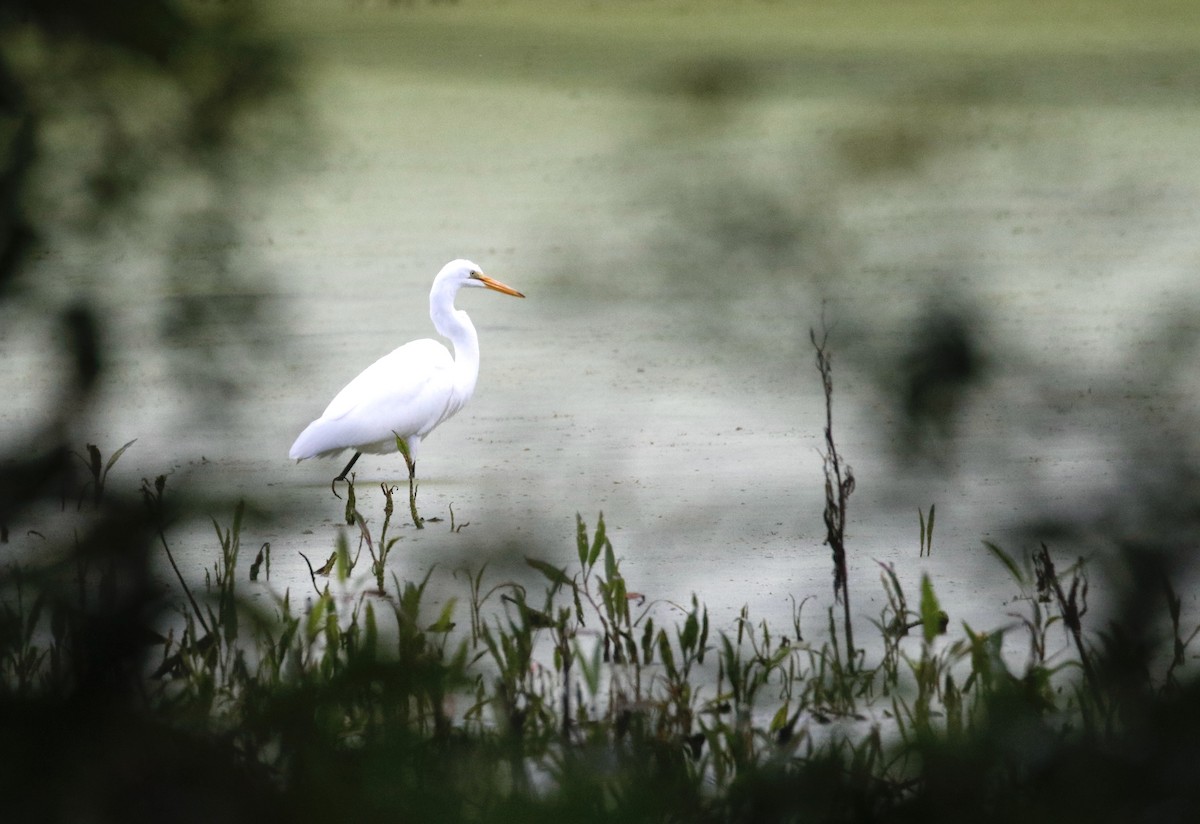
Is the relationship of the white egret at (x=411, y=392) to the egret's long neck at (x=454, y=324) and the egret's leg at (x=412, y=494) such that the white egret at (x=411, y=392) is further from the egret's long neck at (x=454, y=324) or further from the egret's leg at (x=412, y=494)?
the egret's leg at (x=412, y=494)

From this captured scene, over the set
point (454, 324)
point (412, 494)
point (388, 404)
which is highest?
point (454, 324)

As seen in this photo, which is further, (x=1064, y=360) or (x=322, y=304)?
(x=322, y=304)

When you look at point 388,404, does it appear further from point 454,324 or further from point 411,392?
point 454,324

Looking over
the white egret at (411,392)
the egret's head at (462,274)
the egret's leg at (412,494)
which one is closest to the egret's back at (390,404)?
the white egret at (411,392)

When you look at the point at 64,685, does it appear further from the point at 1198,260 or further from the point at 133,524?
the point at 1198,260

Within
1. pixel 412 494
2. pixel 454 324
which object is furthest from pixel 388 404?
pixel 412 494

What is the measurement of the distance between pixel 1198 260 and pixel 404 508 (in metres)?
2.15

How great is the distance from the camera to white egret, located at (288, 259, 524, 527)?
300 centimetres

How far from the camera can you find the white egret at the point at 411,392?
3.00m

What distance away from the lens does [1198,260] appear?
0.54m

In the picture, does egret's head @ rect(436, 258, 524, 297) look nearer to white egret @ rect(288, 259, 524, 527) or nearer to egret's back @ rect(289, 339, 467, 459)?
white egret @ rect(288, 259, 524, 527)

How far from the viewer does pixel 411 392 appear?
3.11 meters

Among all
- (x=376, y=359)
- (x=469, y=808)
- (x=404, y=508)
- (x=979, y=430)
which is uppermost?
(x=376, y=359)

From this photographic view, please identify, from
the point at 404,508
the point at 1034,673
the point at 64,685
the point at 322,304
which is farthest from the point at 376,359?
the point at 64,685
